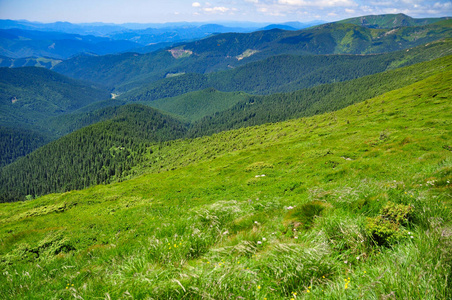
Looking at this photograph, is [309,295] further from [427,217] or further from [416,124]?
[416,124]

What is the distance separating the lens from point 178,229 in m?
10.1

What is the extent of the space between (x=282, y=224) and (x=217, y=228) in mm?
2902

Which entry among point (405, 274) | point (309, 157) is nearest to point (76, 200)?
point (309, 157)

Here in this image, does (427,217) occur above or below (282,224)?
above

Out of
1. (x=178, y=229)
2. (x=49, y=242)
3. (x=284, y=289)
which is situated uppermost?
(x=284, y=289)

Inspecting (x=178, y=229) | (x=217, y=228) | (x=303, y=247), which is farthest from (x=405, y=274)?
(x=178, y=229)

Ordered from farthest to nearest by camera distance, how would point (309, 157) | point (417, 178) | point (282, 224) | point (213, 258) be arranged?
point (309, 157), point (417, 178), point (282, 224), point (213, 258)

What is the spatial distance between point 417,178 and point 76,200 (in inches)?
1788

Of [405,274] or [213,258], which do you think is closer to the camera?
[405,274]

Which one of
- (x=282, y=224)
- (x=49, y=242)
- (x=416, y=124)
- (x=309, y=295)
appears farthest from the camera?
(x=416, y=124)

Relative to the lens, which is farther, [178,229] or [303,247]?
[178,229]

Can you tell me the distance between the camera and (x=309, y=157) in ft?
109

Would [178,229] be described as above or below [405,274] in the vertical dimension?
below

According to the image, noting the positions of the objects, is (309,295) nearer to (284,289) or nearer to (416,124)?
(284,289)
